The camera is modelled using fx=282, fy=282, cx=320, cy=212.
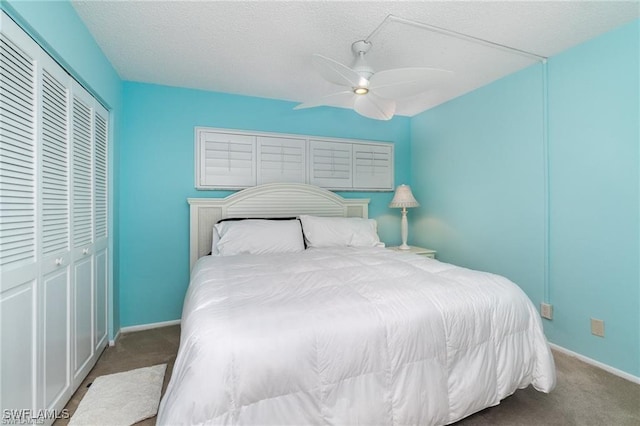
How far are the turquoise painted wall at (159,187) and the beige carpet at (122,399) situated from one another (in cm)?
93

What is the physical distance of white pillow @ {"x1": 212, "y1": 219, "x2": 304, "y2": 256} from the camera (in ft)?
8.24

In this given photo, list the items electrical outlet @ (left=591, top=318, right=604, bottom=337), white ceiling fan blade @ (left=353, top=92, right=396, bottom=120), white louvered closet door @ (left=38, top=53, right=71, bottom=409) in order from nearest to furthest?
white louvered closet door @ (left=38, top=53, right=71, bottom=409)
electrical outlet @ (left=591, top=318, right=604, bottom=337)
white ceiling fan blade @ (left=353, top=92, right=396, bottom=120)

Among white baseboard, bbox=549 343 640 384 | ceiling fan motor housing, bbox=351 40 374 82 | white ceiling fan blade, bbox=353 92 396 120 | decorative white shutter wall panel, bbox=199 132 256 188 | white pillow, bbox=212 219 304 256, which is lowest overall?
white baseboard, bbox=549 343 640 384

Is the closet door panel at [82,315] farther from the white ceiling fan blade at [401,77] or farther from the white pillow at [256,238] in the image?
the white ceiling fan blade at [401,77]

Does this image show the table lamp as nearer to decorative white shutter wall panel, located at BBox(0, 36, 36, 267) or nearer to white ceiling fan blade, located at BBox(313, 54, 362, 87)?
white ceiling fan blade, located at BBox(313, 54, 362, 87)

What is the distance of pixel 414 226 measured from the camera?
3.86m

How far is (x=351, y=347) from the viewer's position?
1148 mm

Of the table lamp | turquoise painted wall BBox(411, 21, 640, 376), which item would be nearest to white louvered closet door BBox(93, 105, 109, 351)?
the table lamp

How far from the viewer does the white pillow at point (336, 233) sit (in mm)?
2803

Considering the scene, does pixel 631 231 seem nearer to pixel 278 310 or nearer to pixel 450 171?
pixel 450 171

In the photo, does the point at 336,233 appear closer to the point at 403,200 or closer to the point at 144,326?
the point at 403,200

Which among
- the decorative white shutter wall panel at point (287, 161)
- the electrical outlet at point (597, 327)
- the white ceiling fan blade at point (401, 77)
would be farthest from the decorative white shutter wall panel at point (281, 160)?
the electrical outlet at point (597, 327)

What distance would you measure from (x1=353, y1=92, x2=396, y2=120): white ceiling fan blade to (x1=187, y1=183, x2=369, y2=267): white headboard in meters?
1.17

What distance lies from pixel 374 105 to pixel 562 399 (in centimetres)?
229
